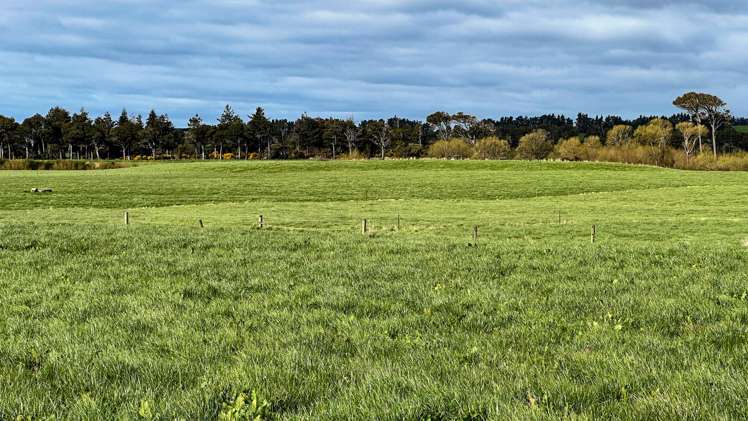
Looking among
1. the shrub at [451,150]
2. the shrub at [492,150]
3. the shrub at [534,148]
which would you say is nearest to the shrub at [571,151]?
the shrub at [534,148]

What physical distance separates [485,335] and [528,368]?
1.61m

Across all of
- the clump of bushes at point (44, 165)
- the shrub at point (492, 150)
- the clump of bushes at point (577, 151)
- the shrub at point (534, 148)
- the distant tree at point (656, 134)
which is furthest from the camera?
the distant tree at point (656, 134)

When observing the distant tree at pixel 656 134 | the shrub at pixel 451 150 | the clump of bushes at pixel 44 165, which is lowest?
the clump of bushes at pixel 44 165

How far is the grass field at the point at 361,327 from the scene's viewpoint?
245 inches

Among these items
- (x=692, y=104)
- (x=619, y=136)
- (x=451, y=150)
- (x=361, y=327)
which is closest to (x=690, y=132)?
(x=692, y=104)

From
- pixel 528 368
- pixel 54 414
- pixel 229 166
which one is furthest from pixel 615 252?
pixel 229 166

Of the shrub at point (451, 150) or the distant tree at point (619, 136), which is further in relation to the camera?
the distant tree at point (619, 136)

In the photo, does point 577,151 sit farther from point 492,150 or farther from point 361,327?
point 361,327

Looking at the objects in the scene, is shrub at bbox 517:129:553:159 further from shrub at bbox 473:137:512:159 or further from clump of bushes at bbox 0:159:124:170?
clump of bushes at bbox 0:159:124:170

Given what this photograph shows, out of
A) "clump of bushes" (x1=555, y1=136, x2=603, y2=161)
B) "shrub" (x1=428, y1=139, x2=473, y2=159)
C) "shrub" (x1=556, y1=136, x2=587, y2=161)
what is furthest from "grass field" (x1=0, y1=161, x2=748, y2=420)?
"shrub" (x1=428, y1=139, x2=473, y2=159)

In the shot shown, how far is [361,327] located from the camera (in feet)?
30.5

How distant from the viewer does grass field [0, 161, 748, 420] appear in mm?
6211

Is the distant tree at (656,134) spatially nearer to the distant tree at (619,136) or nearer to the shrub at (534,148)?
the distant tree at (619,136)

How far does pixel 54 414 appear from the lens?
593 cm
